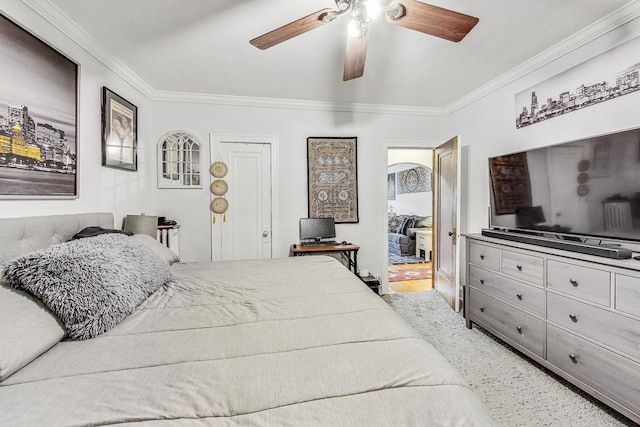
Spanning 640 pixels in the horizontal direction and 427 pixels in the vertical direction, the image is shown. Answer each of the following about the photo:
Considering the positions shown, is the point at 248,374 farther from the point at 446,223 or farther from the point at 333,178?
the point at 446,223

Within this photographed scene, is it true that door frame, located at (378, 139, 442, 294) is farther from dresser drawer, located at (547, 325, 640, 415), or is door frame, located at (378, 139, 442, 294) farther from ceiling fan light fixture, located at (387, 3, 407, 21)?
ceiling fan light fixture, located at (387, 3, 407, 21)

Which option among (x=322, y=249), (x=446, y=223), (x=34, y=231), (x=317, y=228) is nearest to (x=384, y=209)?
(x=446, y=223)

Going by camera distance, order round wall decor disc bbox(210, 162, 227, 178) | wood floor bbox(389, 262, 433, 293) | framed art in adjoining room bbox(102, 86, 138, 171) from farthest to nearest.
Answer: wood floor bbox(389, 262, 433, 293), round wall decor disc bbox(210, 162, 227, 178), framed art in adjoining room bbox(102, 86, 138, 171)

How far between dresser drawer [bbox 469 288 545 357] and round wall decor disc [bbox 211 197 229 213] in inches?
113

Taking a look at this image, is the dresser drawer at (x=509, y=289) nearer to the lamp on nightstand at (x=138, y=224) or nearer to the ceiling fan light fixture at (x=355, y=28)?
the ceiling fan light fixture at (x=355, y=28)

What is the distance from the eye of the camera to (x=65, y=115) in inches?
77.0

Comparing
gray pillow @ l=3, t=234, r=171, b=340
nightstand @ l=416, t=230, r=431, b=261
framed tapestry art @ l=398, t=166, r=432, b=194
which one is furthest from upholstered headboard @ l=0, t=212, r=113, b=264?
framed tapestry art @ l=398, t=166, r=432, b=194

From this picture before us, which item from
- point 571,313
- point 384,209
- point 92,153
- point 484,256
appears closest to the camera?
point 571,313

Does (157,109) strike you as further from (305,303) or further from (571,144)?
(571,144)

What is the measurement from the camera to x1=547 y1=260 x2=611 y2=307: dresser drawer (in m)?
1.64

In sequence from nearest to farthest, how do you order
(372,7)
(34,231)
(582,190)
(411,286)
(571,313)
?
(372,7) < (34,231) < (571,313) < (582,190) < (411,286)

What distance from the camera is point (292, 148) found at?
3697mm

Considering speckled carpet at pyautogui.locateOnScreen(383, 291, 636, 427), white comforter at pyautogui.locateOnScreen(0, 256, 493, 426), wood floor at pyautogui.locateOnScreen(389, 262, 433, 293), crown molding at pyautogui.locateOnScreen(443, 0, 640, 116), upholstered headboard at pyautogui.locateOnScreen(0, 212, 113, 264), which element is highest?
crown molding at pyautogui.locateOnScreen(443, 0, 640, 116)

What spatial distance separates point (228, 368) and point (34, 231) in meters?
1.55
